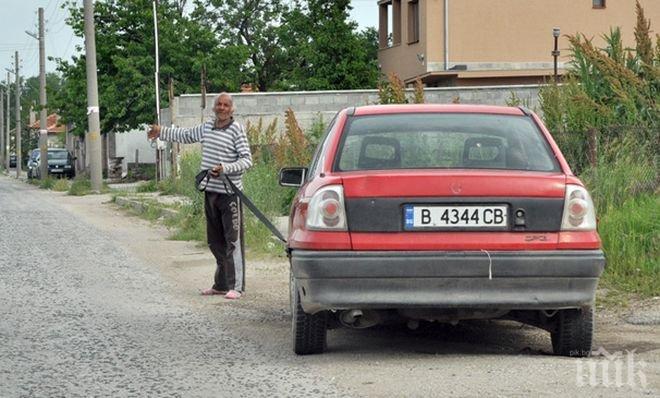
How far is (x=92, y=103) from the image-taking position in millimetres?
34562

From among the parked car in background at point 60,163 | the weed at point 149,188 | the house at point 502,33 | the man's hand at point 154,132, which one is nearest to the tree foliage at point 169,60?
the house at point 502,33

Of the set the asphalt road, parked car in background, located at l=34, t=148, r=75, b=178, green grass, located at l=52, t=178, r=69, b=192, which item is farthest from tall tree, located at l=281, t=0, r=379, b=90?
the asphalt road

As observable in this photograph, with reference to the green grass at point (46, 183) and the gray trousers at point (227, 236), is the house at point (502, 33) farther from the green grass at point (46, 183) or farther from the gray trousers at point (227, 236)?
the gray trousers at point (227, 236)

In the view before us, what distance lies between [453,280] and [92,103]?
28945 millimetres

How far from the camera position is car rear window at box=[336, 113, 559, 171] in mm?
7246

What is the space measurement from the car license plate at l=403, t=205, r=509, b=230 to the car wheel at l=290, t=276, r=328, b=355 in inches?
32.1

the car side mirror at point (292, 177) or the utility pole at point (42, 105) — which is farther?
the utility pole at point (42, 105)

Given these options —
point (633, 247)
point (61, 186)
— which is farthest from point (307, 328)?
point (61, 186)

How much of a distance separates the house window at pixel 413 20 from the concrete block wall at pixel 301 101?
28.4 ft

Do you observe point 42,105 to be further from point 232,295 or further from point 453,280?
point 453,280

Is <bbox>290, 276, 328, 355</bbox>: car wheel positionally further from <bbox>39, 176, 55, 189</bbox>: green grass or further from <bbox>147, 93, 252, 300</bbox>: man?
<bbox>39, 176, 55, 189</bbox>: green grass

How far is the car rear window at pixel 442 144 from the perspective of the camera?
7.25 metres

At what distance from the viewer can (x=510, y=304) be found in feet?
22.0

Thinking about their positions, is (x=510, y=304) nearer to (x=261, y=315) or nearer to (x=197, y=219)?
(x=261, y=315)
